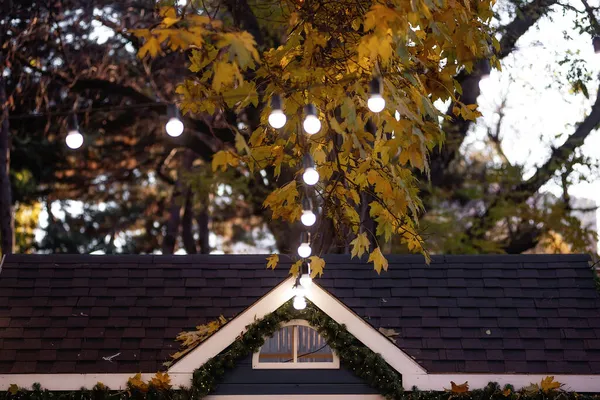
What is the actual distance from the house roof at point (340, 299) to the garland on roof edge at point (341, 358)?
0.79ft

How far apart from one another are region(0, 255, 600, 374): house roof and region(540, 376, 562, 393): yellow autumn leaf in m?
0.18

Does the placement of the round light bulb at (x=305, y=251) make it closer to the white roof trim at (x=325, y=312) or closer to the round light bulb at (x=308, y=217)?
the round light bulb at (x=308, y=217)

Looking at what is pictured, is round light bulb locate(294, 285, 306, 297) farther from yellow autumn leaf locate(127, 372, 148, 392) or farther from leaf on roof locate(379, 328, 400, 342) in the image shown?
yellow autumn leaf locate(127, 372, 148, 392)

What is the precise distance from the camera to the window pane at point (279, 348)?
941 cm

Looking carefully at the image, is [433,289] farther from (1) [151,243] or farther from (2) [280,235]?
(1) [151,243]

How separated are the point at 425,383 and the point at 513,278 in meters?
2.05

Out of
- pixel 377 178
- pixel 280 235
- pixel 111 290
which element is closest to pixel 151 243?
pixel 280 235

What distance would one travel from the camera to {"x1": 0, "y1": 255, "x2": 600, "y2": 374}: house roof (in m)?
9.40

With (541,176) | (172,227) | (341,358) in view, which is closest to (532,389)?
(341,358)

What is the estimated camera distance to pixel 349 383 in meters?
9.32

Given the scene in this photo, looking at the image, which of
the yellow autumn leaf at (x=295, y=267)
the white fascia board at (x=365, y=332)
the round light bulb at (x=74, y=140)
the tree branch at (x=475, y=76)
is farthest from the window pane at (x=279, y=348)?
the round light bulb at (x=74, y=140)

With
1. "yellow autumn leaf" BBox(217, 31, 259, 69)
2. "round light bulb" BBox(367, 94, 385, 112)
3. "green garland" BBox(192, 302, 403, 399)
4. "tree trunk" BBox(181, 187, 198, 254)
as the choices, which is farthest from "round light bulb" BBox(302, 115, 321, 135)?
"tree trunk" BBox(181, 187, 198, 254)

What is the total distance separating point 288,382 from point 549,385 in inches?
113

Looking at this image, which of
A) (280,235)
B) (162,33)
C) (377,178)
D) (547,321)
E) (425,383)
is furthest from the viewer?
(280,235)
